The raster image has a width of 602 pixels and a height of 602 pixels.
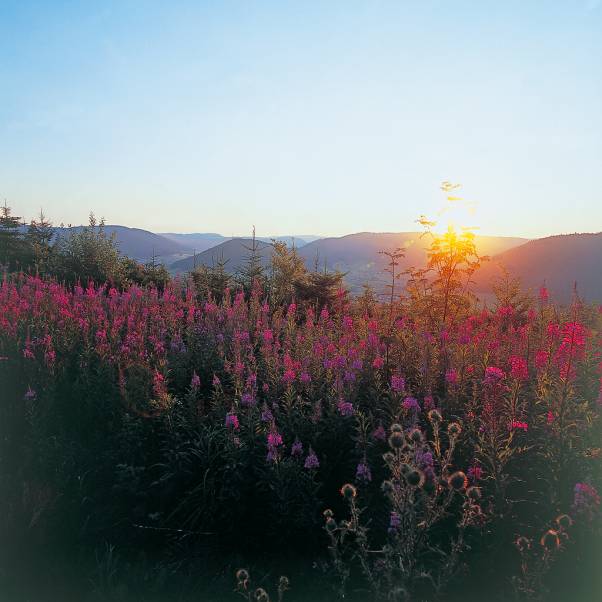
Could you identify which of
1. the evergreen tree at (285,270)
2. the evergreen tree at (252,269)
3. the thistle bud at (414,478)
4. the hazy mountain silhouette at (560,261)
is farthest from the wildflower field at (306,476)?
the hazy mountain silhouette at (560,261)

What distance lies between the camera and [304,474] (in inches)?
136

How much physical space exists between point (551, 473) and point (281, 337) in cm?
410

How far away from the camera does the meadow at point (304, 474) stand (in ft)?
9.76

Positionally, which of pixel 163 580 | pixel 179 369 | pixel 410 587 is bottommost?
pixel 163 580

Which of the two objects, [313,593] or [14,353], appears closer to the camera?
[313,593]

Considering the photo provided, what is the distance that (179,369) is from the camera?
5.09 meters

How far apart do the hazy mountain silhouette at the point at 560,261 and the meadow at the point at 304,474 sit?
59922mm

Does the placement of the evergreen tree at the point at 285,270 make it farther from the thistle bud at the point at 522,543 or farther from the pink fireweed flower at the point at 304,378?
the thistle bud at the point at 522,543

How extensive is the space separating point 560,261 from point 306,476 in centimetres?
8220

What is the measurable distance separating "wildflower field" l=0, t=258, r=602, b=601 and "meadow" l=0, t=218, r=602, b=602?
0.02m

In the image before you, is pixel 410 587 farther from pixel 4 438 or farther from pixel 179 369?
pixel 4 438

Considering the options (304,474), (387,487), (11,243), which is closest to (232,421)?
(304,474)

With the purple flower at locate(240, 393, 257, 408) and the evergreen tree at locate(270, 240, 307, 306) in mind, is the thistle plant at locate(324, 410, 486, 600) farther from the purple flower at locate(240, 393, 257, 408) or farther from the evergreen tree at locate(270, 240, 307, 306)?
the evergreen tree at locate(270, 240, 307, 306)

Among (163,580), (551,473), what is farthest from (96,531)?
(551,473)
